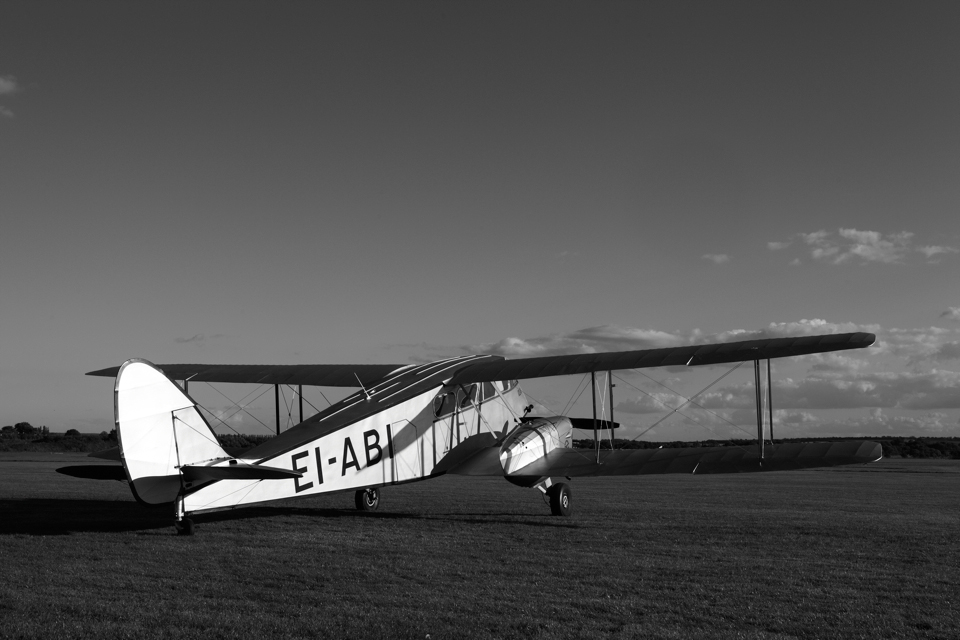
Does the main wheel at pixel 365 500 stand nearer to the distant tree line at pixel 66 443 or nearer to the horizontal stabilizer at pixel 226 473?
the horizontal stabilizer at pixel 226 473

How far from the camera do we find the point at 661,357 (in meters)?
14.7

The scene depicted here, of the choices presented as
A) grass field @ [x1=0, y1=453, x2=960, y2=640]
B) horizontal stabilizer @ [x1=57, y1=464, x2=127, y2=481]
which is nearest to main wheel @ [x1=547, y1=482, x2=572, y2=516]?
grass field @ [x1=0, y1=453, x2=960, y2=640]

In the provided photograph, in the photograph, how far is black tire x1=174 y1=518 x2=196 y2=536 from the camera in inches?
452

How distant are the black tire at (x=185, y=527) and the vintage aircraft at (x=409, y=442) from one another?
28 millimetres

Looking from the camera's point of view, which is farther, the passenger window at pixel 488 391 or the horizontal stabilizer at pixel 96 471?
the passenger window at pixel 488 391

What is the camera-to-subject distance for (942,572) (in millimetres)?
9219

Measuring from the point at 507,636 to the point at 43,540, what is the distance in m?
8.13

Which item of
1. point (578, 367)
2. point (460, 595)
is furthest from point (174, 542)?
point (578, 367)

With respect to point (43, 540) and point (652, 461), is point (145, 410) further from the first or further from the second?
point (652, 461)

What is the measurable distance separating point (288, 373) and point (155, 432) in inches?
320

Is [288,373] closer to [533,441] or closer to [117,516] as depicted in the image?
[117,516]

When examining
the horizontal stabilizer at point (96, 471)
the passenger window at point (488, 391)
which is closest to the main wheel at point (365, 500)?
the passenger window at point (488, 391)

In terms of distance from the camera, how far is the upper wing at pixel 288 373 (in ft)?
60.8

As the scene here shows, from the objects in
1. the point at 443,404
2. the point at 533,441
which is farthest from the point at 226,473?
the point at 533,441
